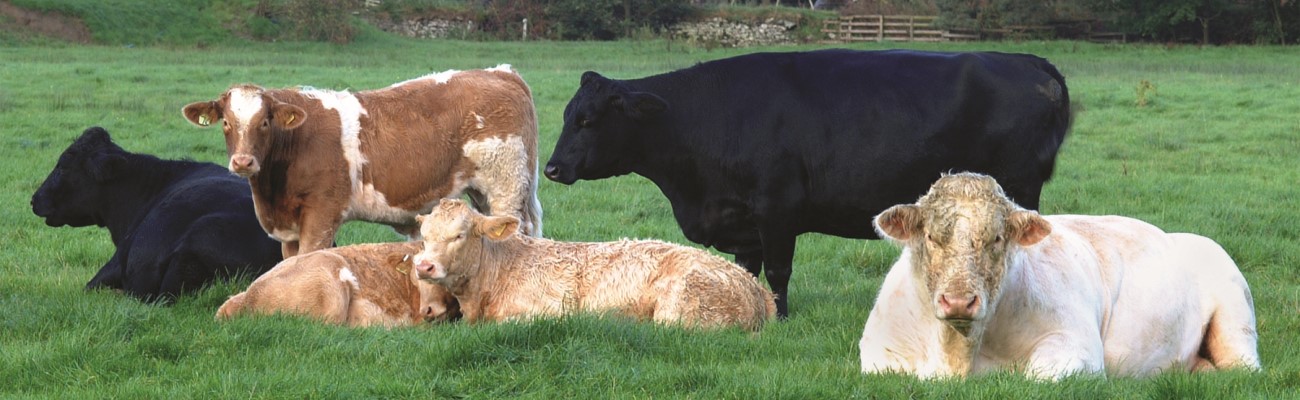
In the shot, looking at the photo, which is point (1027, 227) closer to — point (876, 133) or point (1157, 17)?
point (876, 133)

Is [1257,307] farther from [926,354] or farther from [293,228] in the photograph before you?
[293,228]

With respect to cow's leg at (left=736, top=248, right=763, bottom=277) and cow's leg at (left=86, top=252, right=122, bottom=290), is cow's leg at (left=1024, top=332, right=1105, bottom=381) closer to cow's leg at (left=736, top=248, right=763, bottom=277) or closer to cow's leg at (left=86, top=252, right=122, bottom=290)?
cow's leg at (left=736, top=248, right=763, bottom=277)

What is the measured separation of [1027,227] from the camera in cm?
569

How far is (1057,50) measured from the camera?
49.0 metres

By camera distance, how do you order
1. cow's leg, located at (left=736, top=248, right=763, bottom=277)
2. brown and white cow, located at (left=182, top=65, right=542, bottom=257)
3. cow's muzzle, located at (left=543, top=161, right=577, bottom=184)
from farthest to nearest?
cow's leg, located at (left=736, top=248, right=763, bottom=277) < cow's muzzle, located at (left=543, top=161, right=577, bottom=184) < brown and white cow, located at (left=182, top=65, right=542, bottom=257)

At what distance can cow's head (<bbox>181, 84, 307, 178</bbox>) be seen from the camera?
340 inches

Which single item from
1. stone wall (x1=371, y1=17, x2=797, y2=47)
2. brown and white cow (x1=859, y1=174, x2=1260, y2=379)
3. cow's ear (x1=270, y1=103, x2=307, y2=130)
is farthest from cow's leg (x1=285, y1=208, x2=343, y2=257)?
stone wall (x1=371, y1=17, x2=797, y2=47)

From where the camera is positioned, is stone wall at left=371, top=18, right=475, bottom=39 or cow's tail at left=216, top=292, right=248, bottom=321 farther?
stone wall at left=371, top=18, right=475, bottom=39

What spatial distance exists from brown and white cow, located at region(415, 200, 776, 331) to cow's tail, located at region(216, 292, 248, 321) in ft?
3.43

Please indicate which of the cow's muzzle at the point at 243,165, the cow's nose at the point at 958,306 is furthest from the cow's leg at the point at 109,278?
the cow's nose at the point at 958,306

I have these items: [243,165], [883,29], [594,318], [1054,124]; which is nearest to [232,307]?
[243,165]

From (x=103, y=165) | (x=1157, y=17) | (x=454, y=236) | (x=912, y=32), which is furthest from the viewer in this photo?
(x=912, y=32)

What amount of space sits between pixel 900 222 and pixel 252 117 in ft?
15.3

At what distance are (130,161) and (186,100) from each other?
498 inches
